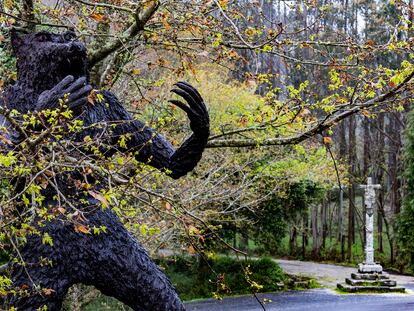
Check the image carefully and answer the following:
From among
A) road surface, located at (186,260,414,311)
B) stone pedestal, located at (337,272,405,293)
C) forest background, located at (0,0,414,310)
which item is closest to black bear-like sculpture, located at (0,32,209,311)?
forest background, located at (0,0,414,310)

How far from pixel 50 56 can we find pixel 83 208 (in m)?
1.01

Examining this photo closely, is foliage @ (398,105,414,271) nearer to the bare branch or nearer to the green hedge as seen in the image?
the green hedge

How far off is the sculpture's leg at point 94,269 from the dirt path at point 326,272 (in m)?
14.0

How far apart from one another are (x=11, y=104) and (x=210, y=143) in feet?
5.43

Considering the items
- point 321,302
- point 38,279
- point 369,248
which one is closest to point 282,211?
point 369,248

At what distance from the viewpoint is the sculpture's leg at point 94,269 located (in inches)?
118

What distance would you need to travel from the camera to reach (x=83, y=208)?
2895mm

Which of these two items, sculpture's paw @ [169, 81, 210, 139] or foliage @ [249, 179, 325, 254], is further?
foliage @ [249, 179, 325, 254]

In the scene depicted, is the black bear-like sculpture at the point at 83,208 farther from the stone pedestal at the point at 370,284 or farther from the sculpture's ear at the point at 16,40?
the stone pedestal at the point at 370,284

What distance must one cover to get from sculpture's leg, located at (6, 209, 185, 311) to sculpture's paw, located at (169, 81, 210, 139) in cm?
78

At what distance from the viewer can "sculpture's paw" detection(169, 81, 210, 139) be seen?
9.86ft

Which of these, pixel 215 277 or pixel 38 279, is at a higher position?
pixel 38 279

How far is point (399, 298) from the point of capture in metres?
14.2

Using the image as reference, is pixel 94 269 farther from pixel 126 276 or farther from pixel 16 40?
pixel 16 40
